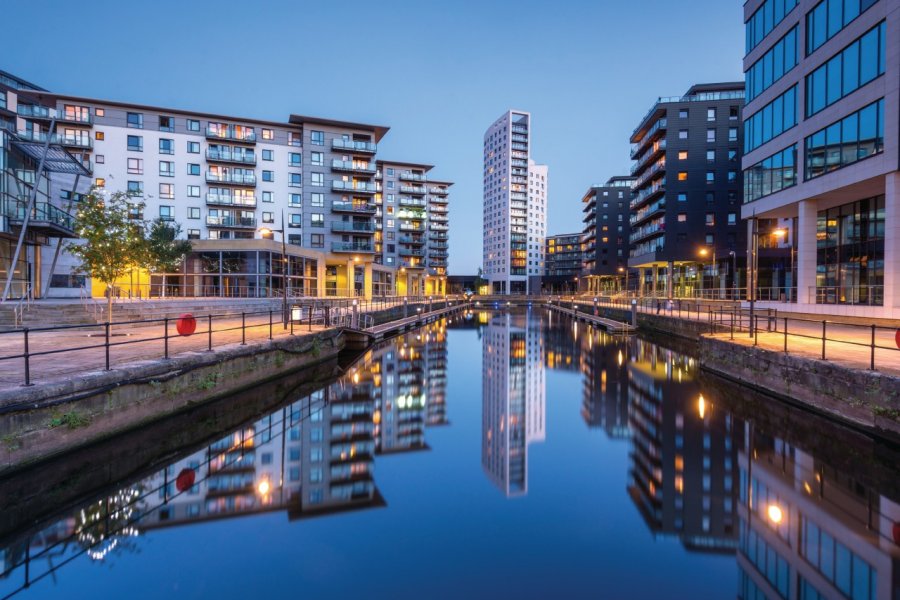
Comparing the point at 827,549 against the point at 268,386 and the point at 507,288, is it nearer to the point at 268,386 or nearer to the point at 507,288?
the point at 268,386

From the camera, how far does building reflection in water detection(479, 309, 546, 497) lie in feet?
29.8

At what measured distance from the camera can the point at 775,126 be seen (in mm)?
30375

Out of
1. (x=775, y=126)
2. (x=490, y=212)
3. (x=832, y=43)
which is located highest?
(x=490, y=212)

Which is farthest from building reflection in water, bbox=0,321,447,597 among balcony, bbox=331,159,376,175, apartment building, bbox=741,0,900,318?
balcony, bbox=331,159,376,175

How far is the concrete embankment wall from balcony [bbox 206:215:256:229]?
46.5 metres

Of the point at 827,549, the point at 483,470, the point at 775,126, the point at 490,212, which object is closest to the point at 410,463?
the point at 483,470

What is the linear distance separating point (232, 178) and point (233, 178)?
0.12 meters

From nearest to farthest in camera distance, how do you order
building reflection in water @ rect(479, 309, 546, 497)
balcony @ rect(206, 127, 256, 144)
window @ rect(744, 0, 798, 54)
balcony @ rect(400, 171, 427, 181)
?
building reflection in water @ rect(479, 309, 546, 497) < window @ rect(744, 0, 798, 54) < balcony @ rect(206, 127, 256, 144) < balcony @ rect(400, 171, 427, 181)

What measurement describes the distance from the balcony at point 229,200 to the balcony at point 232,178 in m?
1.58

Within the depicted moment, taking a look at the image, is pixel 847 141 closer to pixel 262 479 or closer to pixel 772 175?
pixel 772 175

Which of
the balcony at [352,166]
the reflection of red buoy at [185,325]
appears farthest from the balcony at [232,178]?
the reflection of red buoy at [185,325]

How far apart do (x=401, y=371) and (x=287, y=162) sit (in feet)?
158

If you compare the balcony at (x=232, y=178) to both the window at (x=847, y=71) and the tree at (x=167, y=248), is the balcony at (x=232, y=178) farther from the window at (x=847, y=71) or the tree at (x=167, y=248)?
the window at (x=847, y=71)

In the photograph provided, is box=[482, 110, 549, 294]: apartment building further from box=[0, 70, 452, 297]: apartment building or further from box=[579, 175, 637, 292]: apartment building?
box=[0, 70, 452, 297]: apartment building
